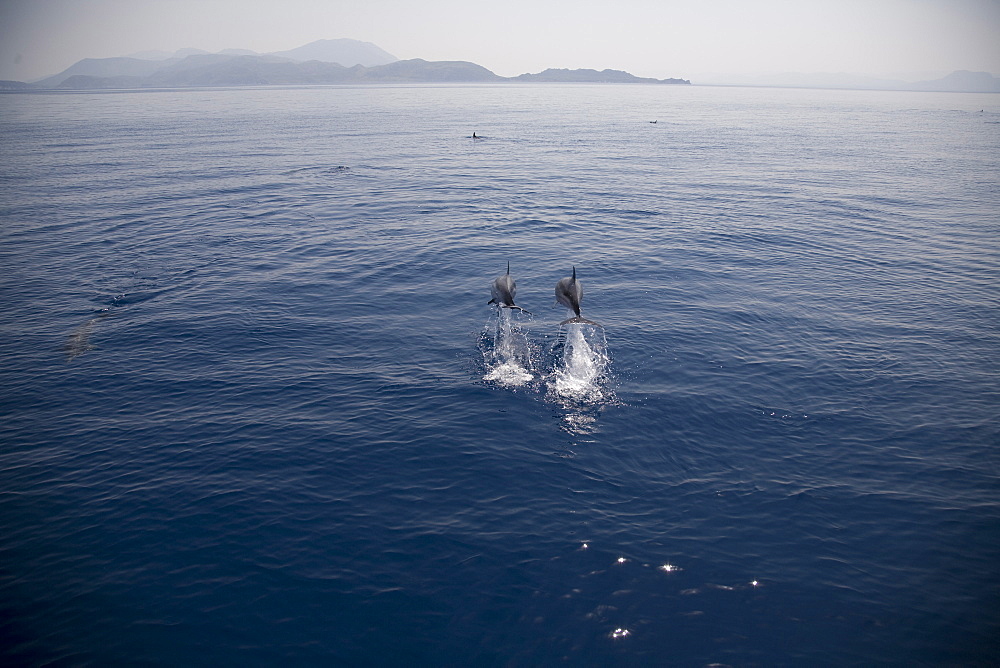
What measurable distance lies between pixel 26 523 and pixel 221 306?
19376 millimetres

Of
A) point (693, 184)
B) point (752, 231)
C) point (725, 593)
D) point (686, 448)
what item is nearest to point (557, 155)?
point (693, 184)

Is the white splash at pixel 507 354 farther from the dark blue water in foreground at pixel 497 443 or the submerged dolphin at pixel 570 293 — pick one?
the submerged dolphin at pixel 570 293

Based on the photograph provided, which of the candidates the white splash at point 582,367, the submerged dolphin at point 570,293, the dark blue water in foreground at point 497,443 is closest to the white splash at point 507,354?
the dark blue water in foreground at point 497,443

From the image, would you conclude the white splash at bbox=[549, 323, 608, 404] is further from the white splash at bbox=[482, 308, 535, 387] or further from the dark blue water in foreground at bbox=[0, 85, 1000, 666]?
the white splash at bbox=[482, 308, 535, 387]

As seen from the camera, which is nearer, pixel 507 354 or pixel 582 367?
pixel 582 367

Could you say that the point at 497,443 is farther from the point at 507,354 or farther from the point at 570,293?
the point at 570,293

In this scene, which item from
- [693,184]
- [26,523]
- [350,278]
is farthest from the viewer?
[693,184]

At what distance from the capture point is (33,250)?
47812 millimetres

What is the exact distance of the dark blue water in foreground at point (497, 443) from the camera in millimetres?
16031

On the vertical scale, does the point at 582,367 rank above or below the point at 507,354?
below

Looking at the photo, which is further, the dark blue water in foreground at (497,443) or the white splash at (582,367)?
the white splash at (582,367)

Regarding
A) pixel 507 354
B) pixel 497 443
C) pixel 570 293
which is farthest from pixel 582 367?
pixel 497 443

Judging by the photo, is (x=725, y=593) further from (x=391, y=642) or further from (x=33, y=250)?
(x=33, y=250)

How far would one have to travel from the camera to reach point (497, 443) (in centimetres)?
2366
